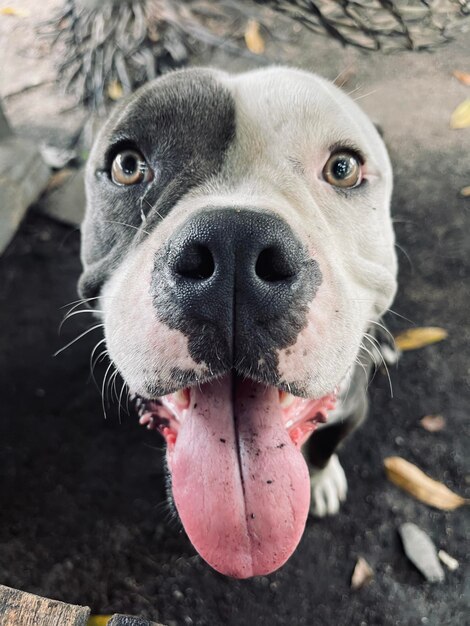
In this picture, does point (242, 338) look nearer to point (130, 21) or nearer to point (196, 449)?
point (196, 449)

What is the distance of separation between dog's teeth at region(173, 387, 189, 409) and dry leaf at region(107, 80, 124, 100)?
10.3 ft

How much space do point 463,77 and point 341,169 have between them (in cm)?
282

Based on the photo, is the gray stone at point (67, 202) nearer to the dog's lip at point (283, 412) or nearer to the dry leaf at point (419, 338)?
the dry leaf at point (419, 338)

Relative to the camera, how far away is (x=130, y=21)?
4.15 m

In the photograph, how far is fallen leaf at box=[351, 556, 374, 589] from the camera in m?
2.13

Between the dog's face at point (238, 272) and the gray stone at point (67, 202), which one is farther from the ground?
the dog's face at point (238, 272)

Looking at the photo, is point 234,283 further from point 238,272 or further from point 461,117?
point 461,117

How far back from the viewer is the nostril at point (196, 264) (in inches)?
44.8

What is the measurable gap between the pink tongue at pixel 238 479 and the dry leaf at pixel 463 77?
339cm

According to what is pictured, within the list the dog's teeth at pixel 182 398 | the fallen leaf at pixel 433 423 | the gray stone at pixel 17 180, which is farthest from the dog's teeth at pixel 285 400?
the gray stone at pixel 17 180

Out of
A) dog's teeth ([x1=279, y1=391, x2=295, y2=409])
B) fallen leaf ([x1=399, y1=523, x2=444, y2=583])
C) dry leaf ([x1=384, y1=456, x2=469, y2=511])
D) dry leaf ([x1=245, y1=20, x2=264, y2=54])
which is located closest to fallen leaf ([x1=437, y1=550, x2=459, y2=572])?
fallen leaf ([x1=399, y1=523, x2=444, y2=583])

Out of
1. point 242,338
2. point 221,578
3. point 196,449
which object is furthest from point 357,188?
point 221,578

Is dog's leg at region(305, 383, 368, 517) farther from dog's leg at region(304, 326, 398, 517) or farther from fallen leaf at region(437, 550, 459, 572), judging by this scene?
fallen leaf at region(437, 550, 459, 572)

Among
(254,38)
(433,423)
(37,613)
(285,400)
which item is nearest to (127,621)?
(37,613)
